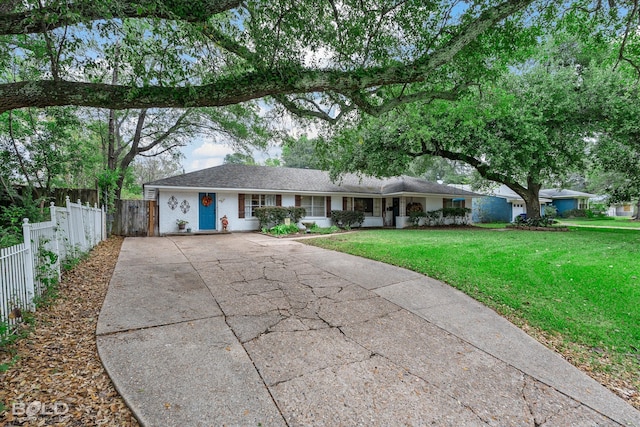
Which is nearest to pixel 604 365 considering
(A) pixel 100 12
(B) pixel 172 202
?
(A) pixel 100 12

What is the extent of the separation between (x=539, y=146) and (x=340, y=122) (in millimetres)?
10071

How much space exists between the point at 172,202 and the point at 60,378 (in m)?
11.9

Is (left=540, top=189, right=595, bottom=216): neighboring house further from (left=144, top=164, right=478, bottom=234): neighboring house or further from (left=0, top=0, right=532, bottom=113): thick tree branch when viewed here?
(left=0, top=0, right=532, bottom=113): thick tree branch

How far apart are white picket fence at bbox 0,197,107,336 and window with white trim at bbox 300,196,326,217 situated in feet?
35.2

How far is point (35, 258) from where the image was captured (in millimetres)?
4117

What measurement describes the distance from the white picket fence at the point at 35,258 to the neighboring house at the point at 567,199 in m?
38.1

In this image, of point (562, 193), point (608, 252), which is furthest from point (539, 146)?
point (562, 193)

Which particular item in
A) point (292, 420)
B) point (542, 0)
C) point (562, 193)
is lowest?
point (292, 420)

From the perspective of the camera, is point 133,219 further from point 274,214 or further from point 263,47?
point 263,47

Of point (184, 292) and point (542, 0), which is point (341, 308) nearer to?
point (184, 292)

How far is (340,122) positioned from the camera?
27.1ft

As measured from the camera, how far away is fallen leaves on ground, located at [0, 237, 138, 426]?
2121 mm

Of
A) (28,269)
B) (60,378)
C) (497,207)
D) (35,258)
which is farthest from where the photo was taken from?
(497,207)

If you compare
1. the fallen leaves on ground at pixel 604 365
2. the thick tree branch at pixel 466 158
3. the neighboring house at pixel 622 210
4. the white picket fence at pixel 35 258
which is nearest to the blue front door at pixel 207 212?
the white picket fence at pixel 35 258
